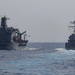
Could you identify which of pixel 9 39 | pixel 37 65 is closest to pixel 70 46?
pixel 9 39

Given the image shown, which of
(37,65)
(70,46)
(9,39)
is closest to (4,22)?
(9,39)

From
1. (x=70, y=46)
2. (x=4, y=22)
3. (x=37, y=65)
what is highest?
(x=4, y=22)

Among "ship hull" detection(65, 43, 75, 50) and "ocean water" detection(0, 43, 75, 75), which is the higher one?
"ocean water" detection(0, 43, 75, 75)

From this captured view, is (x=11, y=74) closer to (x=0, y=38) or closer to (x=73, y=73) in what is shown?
(x=73, y=73)

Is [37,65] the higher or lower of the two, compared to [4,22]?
lower

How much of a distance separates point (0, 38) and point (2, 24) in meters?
7.70

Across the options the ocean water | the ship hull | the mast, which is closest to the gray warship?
the mast

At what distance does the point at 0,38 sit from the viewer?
559 ft

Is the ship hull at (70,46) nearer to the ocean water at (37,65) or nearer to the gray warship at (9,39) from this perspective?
the gray warship at (9,39)

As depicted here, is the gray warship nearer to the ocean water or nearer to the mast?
the mast

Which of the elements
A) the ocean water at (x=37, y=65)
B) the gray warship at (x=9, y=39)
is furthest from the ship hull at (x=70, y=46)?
the ocean water at (x=37, y=65)

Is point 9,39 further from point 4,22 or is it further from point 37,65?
point 37,65

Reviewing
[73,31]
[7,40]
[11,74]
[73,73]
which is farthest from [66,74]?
[73,31]

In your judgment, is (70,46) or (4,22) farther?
(4,22)
